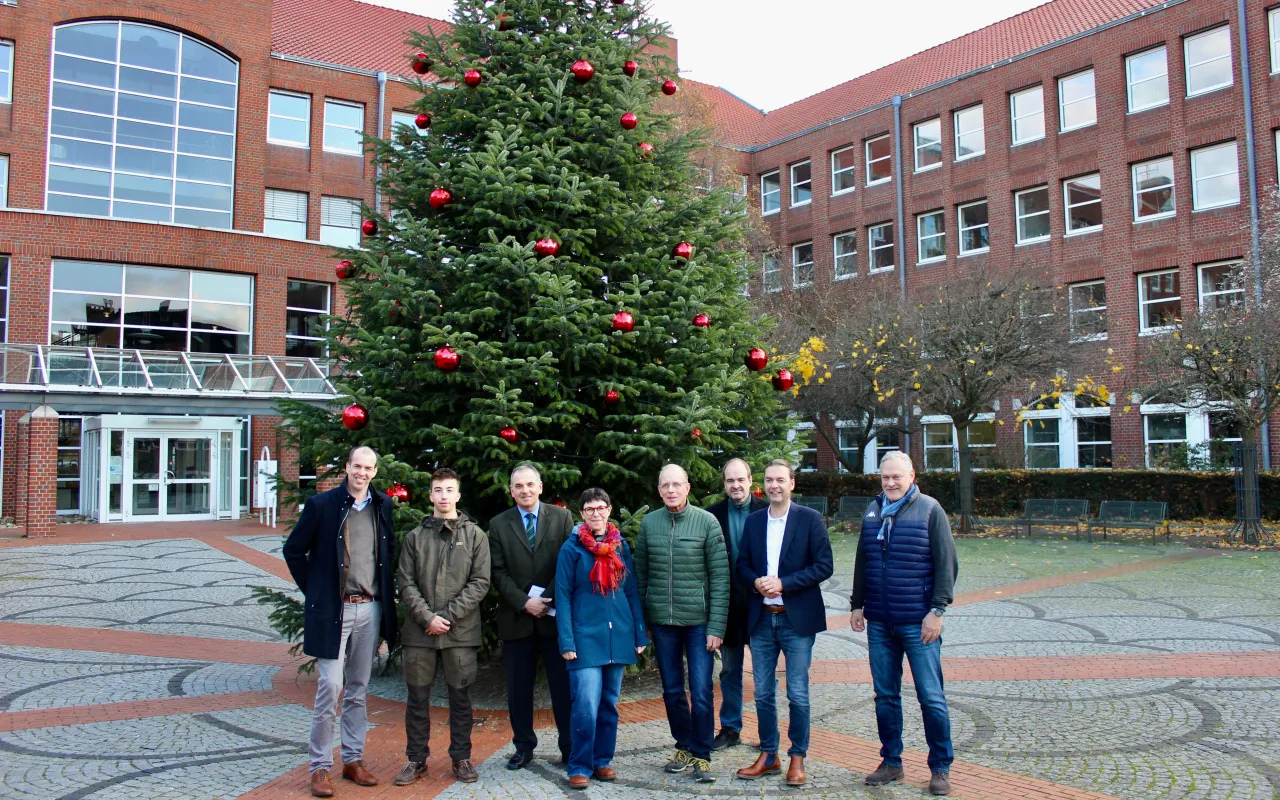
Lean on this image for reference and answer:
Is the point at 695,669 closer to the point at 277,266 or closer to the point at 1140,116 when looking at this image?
the point at 277,266

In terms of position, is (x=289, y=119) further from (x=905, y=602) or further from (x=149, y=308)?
(x=905, y=602)

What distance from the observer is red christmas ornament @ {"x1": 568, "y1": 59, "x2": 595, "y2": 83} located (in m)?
7.25

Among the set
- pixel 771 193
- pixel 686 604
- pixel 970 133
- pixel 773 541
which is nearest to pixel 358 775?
pixel 686 604

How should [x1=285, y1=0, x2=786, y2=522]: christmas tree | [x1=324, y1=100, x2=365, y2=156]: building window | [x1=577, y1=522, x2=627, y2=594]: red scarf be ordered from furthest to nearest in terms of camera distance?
1. [x1=324, y1=100, x2=365, y2=156]: building window
2. [x1=285, y1=0, x2=786, y2=522]: christmas tree
3. [x1=577, y1=522, x2=627, y2=594]: red scarf

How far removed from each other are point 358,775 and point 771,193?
35982 mm

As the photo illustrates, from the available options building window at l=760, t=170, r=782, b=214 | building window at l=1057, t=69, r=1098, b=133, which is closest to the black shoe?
building window at l=1057, t=69, r=1098, b=133

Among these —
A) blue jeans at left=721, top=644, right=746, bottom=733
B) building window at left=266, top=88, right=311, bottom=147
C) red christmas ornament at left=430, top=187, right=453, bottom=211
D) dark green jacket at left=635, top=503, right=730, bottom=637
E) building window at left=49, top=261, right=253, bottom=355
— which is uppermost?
building window at left=266, top=88, right=311, bottom=147

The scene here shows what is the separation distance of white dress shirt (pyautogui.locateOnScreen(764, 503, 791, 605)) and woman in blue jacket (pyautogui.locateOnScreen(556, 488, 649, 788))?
30.4 inches

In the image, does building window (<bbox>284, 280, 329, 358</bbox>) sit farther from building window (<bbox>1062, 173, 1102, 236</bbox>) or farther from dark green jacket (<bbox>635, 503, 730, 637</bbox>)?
dark green jacket (<bbox>635, 503, 730, 637</bbox>)

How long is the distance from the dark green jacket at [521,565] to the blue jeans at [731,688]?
1115mm

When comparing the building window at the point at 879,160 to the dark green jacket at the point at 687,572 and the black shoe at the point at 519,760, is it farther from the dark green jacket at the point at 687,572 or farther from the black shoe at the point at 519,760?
the black shoe at the point at 519,760

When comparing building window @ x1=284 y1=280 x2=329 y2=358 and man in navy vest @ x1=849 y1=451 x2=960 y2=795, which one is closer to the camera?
man in navy vest @ x1=849 y1=451 x2=960 y2=795

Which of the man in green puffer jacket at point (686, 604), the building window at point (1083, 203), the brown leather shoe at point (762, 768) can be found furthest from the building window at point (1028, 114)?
the brown leather shoe at point (762, 768)

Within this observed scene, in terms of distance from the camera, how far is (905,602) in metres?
5.06
